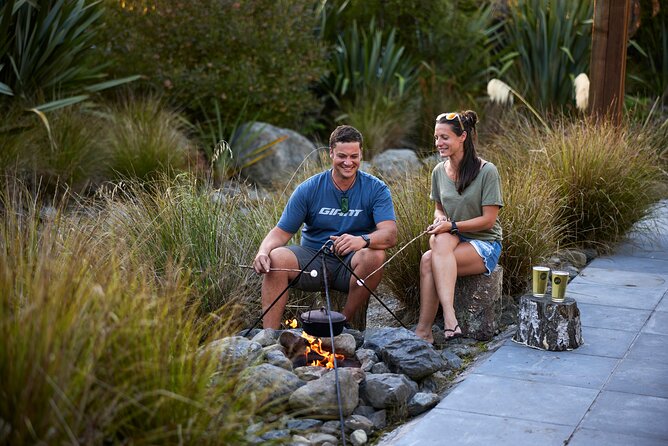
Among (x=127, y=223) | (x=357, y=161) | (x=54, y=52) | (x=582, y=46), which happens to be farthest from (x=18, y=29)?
(x=582, y=46)

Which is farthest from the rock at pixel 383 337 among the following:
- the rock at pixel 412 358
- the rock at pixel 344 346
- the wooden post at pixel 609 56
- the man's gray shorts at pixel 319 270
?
the wooden post at pixel 609 56

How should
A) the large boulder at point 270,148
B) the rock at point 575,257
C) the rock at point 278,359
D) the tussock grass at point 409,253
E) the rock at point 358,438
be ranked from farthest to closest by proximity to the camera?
the large boulder at point 270,148 < the rock at point 575,257 < the tussock grass at point 409,253 < the rock at point 278,359 < the rock at point 358,438

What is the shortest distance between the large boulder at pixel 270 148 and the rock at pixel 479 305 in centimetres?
563

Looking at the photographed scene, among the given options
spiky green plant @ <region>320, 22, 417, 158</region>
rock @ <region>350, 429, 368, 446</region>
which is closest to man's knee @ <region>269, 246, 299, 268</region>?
rock @ <region>350, 429, 368, 446</region>

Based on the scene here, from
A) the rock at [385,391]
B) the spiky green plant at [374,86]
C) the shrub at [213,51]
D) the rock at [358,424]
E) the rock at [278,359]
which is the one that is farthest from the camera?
the spiky green plant at [374,86]

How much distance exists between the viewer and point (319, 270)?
18.4 feet

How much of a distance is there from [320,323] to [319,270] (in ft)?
2.94

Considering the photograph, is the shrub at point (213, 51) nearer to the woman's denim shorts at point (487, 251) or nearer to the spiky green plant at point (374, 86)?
the spiky green plant at point (374, 86)

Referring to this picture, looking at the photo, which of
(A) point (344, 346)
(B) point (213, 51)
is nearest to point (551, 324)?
(A) point (344, 346)

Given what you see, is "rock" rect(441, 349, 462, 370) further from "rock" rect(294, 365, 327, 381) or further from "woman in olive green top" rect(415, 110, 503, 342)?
"rock" rect(294, 365, 327, 381)

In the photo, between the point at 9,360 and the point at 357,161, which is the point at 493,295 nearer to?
the point at 357,161

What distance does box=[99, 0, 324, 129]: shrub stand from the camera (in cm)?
1150

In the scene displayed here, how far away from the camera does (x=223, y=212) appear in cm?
622

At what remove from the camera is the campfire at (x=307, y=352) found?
15.8 ft
